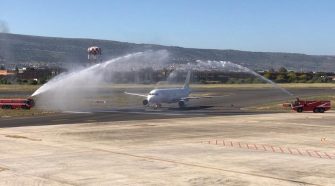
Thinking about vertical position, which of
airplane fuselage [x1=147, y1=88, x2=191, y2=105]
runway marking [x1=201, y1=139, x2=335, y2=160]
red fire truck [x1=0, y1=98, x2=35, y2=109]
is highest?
airplane fuselage [x1=147, y1=88, x2=191, y2=105]

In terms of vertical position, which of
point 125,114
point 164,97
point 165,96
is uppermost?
point 165,96

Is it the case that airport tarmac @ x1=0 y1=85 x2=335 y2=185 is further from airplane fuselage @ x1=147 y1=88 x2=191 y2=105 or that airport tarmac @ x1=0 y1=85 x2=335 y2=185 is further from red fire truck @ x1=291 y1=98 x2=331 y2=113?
airplane fuselage @ x1=147 y1=88 x2=191 y2=105

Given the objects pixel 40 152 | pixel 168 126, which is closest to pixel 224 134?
Result: pixel 168 126

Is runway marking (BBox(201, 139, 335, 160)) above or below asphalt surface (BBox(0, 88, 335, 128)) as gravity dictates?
above

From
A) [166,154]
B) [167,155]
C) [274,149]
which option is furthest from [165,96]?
[167,155]

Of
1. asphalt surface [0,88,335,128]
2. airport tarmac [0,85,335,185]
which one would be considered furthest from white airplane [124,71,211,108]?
Answer: airport tarmac [0,85,335,185]

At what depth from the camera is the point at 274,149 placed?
33812mm

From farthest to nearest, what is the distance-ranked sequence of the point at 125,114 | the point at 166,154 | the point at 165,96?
1. the point at 165,96
2. the point at 125,114
3. the point at 166,154

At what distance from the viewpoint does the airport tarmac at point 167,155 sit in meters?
23.4

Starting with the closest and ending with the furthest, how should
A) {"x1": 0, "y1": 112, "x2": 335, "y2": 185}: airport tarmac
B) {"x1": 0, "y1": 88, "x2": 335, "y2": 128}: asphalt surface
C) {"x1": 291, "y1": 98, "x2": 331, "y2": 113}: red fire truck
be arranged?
1. {"x1": 0, "y1": 112, "x2": 335, "y2": 185}: airport tarmac
2. {"x1": 0, "y1": 88, "x2": 335, "y2": 128}: asphalt surface
3. {"x1": 291, "y1": 98, "x2": 331, "y2": 113}: red fire truck

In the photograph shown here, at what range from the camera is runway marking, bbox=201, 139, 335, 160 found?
31359mm

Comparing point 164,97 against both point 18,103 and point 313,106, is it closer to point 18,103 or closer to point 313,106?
point 18,103

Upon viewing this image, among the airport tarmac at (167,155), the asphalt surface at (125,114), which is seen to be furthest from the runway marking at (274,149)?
the asphalt surface at (125,114)

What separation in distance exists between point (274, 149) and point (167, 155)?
25.7 ft
